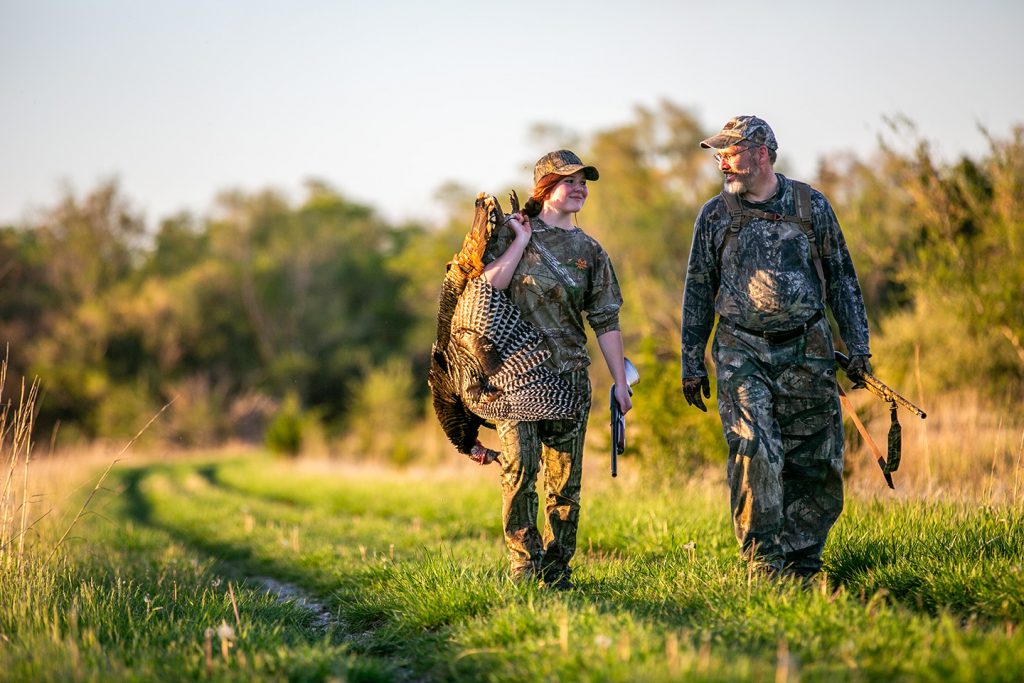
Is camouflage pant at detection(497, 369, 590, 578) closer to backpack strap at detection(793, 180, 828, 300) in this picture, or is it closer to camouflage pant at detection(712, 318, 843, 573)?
camouflage pant at detection(712, 318, 843, 573)

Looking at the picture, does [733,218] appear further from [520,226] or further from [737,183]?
[520,226]

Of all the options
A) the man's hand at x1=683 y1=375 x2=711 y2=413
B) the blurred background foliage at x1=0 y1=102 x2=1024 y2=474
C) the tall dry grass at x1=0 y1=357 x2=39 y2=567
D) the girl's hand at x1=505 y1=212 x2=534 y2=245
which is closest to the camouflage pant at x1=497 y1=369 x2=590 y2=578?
the man's hand at x1=683 y1=375 x2=711 y2=413

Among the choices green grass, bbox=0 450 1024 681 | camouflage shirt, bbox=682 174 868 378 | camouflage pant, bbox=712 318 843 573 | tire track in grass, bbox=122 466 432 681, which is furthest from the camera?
camouflage shirt, bbox=682 174 868 378

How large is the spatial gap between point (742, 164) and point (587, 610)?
9.25 ft

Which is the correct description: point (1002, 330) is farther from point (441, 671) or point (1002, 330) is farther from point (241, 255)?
point (241, 255)

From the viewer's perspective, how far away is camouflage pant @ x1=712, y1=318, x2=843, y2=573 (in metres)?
5.21

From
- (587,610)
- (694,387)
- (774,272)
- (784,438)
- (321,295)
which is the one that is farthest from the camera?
(321,295)

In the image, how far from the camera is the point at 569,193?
5449mm

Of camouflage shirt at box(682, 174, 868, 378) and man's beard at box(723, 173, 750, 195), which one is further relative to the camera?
man's beard at box(723, 173, 750, 195)

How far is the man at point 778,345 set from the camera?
17.2ft

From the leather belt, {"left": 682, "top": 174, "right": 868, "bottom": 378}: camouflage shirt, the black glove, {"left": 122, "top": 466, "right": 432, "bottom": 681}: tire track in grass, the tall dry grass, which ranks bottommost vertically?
{"left": 122, "top": 466, "right": 432, "bottom": 681}: tire track in grass

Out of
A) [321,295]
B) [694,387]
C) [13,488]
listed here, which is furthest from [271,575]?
[321,295]

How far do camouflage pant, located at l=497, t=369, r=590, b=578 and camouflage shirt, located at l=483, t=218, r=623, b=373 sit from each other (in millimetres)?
213

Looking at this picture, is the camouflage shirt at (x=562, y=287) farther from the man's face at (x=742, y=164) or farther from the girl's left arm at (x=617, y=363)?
the man's face at (x=742, y=164)
